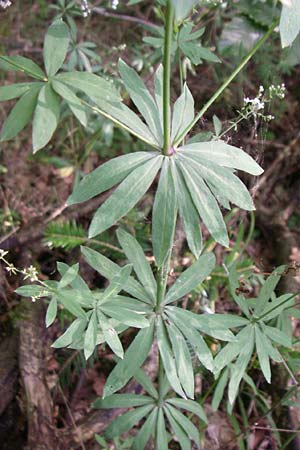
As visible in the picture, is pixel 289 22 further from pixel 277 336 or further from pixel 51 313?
pixel 277 336

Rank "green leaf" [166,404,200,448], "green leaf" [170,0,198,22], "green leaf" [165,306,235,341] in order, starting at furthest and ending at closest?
"green leaf" [166,404,200,448] < "green leaf" [165,306,235,341] < "green leaf" [170,0,198,22]

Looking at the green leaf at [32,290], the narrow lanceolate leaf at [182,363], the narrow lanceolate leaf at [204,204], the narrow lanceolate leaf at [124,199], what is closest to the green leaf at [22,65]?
the narrow lanceolate leaf at [124,199]

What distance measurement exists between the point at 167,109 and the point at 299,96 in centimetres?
272

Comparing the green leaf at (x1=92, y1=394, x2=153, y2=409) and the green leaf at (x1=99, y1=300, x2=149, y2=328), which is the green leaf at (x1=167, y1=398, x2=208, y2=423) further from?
the green leaf at (x1=99, y1=300, x2=149, y2=328)

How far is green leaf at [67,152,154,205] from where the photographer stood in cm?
155

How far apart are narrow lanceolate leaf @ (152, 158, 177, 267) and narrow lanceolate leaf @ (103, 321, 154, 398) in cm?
41

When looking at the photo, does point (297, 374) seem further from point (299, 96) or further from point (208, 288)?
point (299, 96)

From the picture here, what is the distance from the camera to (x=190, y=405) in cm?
213

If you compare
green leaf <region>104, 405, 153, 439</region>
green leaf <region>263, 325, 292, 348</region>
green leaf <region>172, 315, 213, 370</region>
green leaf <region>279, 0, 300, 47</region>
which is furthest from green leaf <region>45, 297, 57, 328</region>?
green leaf <region>279, 0, 300, 47</region>

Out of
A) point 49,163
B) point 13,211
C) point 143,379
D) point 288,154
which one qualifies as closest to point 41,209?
point 13,211

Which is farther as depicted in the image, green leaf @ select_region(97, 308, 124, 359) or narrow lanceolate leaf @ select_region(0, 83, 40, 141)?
green leaf @ select_region(97, 308, 124, 359)

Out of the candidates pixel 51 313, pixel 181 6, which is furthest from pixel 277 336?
pixel 181 6

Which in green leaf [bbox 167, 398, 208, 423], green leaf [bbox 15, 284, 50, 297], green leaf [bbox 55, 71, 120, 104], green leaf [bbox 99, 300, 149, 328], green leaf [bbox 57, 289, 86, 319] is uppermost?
green leaf [bbox 55, 71, 120, 104]

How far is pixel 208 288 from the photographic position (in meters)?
2.80
